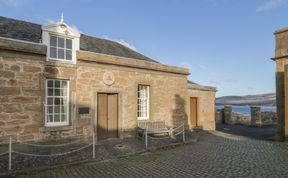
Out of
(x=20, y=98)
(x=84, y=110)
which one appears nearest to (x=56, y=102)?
(x=84, y=110)

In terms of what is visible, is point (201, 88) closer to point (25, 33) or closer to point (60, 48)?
point (60, 48)

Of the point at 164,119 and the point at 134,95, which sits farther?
the point at 164,119

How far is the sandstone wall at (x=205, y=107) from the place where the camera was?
1909cm

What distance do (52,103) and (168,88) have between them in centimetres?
715

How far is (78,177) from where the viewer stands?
7.50 m

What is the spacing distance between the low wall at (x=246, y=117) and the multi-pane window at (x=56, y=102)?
1836 centimetres

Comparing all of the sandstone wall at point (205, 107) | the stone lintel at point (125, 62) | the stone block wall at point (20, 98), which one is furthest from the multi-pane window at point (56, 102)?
the sandstone wall at point (205, 107)

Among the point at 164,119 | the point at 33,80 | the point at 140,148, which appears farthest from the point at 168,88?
the point at 33,80

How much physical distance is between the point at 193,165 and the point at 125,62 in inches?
258

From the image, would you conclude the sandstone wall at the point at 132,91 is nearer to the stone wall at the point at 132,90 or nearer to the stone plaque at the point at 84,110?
the stone wall at the point at 132,90

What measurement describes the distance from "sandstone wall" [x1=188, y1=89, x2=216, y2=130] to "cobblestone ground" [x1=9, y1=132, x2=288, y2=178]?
24.5ft

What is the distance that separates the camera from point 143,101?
14.8 m

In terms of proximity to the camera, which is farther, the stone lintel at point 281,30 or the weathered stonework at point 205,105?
the weathered stonework at point 205,105

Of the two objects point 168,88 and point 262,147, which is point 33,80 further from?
point 262,147
